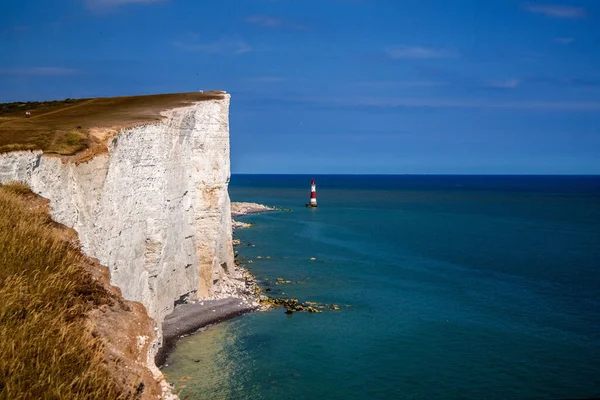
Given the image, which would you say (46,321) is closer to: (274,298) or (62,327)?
(62,327)

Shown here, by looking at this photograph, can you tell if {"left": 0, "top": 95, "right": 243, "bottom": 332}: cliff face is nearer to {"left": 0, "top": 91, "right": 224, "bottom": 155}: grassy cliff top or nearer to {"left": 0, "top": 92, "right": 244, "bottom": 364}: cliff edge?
{"left": 0, "top": 92, "right": 244, "bottom": 364}: cliff edge

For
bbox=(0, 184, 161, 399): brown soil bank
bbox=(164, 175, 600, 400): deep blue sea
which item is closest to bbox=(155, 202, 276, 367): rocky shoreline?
bbox=(164, 175, 600, 400): deep blue sea

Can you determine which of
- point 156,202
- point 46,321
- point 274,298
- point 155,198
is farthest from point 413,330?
point 46,321

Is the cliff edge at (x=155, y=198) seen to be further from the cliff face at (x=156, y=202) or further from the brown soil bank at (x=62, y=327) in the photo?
the brown soil bank at (x=62, y=327)

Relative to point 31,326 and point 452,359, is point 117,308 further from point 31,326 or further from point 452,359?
point 452,359

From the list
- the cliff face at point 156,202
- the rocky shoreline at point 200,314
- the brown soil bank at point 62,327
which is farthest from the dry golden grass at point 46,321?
the rocky shoreline at point 200,314

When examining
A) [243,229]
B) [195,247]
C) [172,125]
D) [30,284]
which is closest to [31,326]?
[30,284]
